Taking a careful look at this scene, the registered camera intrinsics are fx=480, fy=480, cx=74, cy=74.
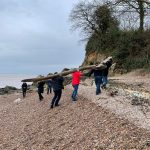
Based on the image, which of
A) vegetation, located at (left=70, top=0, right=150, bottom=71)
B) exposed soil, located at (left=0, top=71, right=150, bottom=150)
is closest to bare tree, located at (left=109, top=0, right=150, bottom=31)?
vegetation, located at (left=70, top=0, right=150, bottom=71)

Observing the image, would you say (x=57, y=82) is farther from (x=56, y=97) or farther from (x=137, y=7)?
(x=137, y=7)

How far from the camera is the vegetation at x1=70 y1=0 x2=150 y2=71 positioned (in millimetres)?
54281

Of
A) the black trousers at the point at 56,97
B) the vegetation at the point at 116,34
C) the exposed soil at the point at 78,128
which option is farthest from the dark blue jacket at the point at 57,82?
the vegetation at the point at 116,34

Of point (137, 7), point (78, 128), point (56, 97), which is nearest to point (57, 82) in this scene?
point (56, 97)

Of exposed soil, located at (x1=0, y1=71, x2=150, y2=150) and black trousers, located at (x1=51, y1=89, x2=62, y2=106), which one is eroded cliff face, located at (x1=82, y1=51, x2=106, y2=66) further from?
black trousers, located at (x1=51, y1=89, x2=62, y2=106)

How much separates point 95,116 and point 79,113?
217cm

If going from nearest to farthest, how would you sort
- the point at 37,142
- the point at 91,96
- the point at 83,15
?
the point at 37,142 → the point at 91,96 → the point at 83,15

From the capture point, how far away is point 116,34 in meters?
58.8

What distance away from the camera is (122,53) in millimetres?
56250

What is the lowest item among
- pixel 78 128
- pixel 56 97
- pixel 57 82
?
pixel 78 128

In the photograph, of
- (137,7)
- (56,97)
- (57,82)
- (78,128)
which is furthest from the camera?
(137,7)

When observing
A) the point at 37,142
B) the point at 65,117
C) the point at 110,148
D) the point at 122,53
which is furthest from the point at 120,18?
the point at 110,148

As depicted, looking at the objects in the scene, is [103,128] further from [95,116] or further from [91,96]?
[91,96]

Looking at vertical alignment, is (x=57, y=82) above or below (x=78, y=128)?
above
